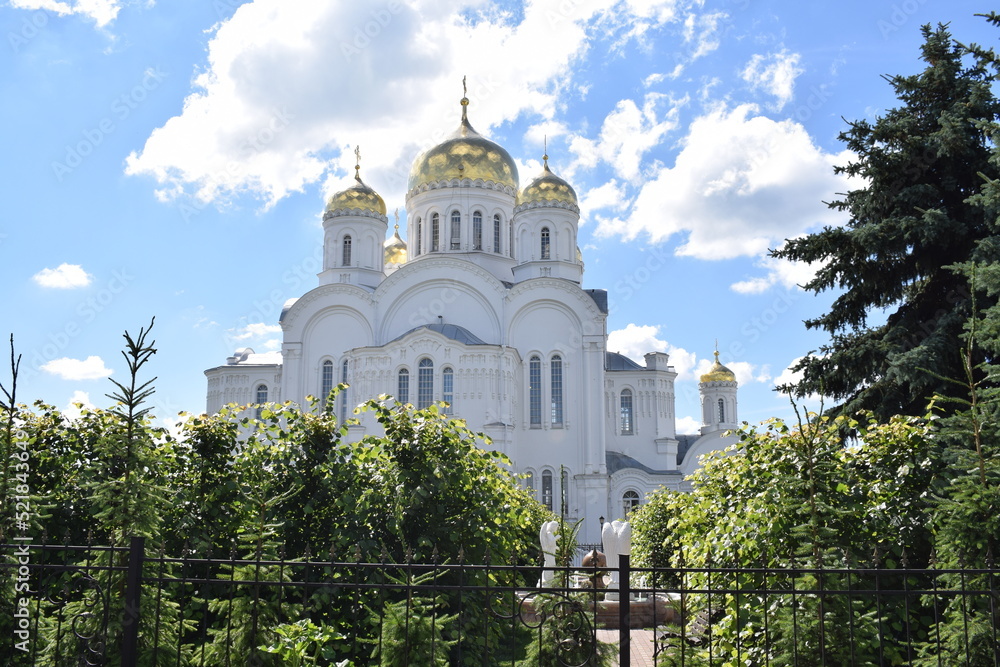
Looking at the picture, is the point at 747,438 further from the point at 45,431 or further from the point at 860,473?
the point at 45,431

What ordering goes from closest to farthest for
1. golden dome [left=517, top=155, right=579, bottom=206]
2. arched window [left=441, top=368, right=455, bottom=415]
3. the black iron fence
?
the black iron fence < arched window [left=441, top=368, right=455, bottom=415] < golden dome [left=517, top=155, right=579, bottom=206]

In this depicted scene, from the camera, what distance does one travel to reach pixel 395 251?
3903 cm

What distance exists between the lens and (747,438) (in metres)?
6.86

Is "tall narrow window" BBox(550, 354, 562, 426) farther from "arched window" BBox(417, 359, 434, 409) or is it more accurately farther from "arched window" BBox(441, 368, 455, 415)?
"arched window" BBox(417, 359, 434, 409)

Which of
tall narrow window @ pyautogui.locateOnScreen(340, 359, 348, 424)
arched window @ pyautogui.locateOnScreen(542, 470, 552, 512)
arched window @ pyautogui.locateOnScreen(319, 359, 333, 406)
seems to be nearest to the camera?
arched window @ pyautogui.locateOnScreen(542, 470, 552, 512)

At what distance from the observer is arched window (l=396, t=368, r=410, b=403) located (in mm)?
25891

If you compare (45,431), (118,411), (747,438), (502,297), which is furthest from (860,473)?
(502,297)

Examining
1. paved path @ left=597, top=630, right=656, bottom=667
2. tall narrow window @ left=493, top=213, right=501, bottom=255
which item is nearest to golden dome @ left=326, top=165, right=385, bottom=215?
tall narrow window @ left=493, top=213, right=501, bottom=255

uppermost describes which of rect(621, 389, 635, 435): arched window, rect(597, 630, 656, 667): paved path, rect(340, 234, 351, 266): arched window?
rect(340, 234, 351, 266): arched window

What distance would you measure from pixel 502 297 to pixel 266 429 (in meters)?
21.2

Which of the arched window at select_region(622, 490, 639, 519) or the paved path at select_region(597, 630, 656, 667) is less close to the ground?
the arched window at select_region(622, 490, 639, 519)

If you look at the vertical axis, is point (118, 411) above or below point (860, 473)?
above

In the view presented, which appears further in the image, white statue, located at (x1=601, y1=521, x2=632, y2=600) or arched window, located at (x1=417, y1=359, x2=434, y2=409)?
arched window, located at (x1=417, y1=359, x2=434, y2=409)

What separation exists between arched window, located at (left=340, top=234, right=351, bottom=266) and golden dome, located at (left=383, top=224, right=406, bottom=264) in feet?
23.2
